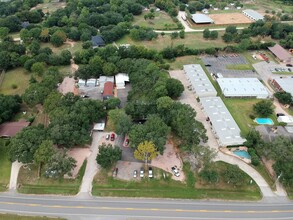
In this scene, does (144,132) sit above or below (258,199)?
above

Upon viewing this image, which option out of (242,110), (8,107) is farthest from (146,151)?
(8,107)

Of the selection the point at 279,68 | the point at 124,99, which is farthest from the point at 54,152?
the point at 279,68

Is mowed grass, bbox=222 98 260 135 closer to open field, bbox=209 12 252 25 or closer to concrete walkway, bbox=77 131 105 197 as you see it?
concrete walkway, bbox=77 131 105 197

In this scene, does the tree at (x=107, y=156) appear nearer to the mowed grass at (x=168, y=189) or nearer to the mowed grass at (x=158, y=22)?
the mowed grass at (x=168, y=189)

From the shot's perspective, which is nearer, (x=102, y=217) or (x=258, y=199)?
(x=102, y=217)

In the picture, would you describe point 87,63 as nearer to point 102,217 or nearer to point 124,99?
point 124,99

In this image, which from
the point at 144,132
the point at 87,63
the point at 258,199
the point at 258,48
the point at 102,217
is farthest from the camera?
the point at 258,48

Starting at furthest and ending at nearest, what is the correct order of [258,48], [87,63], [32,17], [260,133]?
1. [32,17]
2. [258,48]
3. [87,63]
4. [260,133]
